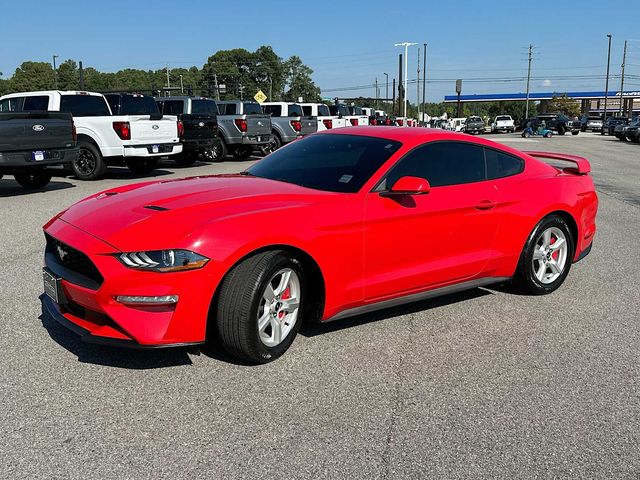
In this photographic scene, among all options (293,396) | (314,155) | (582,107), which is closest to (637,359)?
(293,396)

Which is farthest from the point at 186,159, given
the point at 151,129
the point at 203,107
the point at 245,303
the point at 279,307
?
the point at 245,303

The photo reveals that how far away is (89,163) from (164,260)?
38.4 ft

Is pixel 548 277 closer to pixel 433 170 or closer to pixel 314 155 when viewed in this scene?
pixel 433 170

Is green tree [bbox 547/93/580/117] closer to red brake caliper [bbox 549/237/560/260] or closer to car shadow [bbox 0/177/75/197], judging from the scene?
car shadow [bbox 0/177/75/197]

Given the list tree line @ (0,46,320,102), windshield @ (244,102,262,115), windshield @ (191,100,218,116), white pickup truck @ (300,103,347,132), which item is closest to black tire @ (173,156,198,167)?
windshield @ (191,100,218,116)

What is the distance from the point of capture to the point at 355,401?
3635 mm

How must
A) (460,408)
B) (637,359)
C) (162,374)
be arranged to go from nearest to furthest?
(460,408)
(162,374)
(637,359)

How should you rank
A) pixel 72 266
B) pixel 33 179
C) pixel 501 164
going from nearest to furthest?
pixel 72 266, pixel 501 164, pixel 33 179

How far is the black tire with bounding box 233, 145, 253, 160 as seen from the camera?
20697 millimetres

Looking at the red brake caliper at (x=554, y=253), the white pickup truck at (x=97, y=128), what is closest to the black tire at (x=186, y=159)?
the white pickup truck at (x=97, y=128)

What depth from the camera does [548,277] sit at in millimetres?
5844

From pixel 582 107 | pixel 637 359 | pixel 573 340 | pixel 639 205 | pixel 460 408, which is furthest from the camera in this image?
pixel 582 107

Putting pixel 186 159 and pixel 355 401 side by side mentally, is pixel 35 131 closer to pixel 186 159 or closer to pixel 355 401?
pixel 186 159

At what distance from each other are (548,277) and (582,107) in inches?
5567
